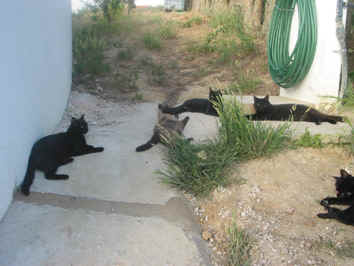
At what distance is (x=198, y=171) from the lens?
3.43 meters

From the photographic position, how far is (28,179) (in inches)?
133

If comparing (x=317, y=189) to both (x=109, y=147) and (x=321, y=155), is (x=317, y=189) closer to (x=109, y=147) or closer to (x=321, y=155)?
(x=321, y=155)

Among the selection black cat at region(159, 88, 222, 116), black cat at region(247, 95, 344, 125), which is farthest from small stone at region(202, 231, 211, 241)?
black cat at region(159, 88, 222, 116)

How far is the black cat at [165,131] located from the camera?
4051 millimetres

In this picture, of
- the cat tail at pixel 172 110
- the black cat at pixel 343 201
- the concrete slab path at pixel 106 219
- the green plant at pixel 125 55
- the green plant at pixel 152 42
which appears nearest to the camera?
the concrete slab path at pixel 106 219

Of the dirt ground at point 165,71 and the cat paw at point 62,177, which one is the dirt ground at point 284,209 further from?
the dirt ground at point 165,71

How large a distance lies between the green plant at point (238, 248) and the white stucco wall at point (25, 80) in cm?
181

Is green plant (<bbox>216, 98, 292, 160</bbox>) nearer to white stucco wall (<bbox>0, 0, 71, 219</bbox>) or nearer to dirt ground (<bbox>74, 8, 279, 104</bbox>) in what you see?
white stucco wall (<bbox>0, 0, 71, 219</bbox>)

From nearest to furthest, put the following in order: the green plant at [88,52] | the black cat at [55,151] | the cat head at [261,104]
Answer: the black cat at [55,151] → the cat head at [261,104] → the green plant at [88,52]

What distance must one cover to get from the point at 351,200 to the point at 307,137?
1091 millimetres

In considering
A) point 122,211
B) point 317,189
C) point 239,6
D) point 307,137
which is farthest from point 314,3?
point 239,6

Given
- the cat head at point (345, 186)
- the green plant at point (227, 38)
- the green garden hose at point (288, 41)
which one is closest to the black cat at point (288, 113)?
the green garden hose at point (288, 41)

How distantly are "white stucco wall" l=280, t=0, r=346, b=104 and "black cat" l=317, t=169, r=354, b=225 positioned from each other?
205 centimetres

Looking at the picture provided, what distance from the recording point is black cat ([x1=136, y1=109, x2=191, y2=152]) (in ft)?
13.3
